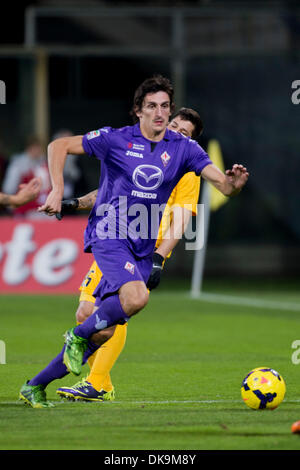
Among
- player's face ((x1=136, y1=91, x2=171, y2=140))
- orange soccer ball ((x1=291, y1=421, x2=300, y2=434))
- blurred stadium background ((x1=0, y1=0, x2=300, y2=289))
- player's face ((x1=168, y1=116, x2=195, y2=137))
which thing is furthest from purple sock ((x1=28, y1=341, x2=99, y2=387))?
blurred stadium background ((x1=0, y1=0, x2=300, y2=289))

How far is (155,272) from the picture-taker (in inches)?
283

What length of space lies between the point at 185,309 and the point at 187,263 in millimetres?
5349

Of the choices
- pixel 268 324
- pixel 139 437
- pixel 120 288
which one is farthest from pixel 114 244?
pixel 268 324

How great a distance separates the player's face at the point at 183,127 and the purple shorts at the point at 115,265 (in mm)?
1419

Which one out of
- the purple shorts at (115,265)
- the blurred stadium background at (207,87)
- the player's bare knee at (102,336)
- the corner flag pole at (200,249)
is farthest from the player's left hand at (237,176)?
the blurred stadium background at (207,87)

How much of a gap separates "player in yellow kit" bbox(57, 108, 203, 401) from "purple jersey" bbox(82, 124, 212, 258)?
30 cm

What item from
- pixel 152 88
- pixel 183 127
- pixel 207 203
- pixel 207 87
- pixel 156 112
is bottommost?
pixel 207 203

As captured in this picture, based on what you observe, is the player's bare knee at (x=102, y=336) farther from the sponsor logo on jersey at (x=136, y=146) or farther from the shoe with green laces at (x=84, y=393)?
the sponsor logo on jersey at (x=136, y=146)

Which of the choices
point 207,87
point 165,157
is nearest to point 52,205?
point 165,157

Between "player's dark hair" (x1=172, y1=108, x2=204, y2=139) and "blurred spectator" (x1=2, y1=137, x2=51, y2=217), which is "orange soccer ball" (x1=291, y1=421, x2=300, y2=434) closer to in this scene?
"player's dark hair" (x1=172, y1=108, x2=204, y2=139)

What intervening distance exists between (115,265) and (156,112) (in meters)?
1.12

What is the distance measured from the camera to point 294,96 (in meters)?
19.6

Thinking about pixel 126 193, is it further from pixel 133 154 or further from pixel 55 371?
pixel 55 371

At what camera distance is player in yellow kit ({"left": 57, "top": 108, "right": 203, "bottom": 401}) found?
7.18m
